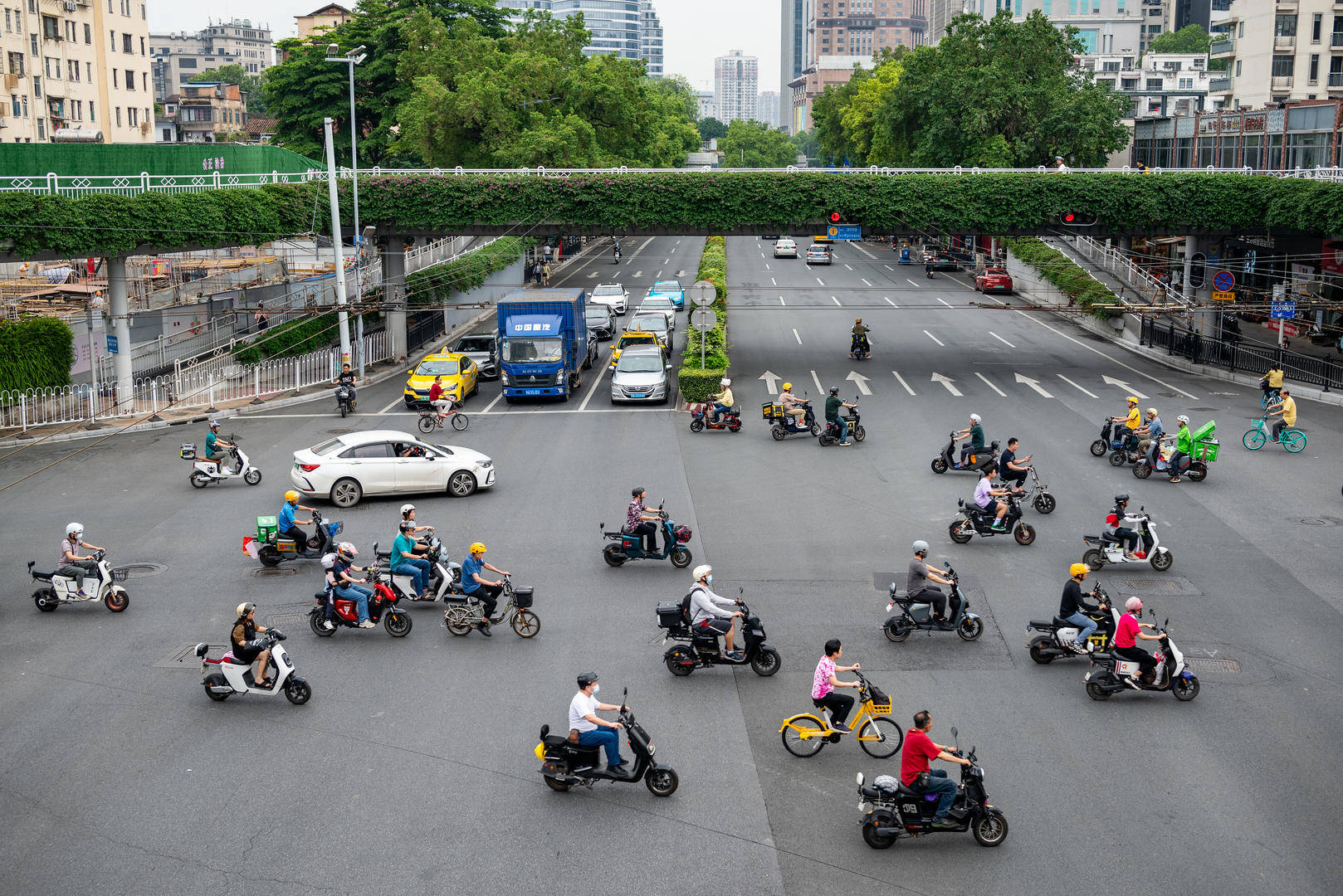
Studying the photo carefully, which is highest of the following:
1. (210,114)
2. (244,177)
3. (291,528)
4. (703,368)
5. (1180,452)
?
(210,114)

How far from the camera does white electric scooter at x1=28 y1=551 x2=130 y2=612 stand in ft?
58.4

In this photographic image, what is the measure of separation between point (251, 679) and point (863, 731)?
7.44m

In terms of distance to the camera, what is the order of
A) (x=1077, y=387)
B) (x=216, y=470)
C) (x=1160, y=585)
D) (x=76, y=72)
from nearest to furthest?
(x=1160, y=585)
(x=216, y=470)
(x=1077, y=387)
(x=76, y=72)

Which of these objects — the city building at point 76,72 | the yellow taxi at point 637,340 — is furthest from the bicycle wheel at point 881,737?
the city building at point 76,72

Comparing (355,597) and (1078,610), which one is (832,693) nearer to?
(1078,610)

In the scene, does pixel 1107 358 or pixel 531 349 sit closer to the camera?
pixel 531 349

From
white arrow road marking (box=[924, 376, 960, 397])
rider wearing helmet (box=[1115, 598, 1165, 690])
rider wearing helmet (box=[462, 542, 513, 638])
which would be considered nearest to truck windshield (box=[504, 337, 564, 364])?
white arrow road marking (box=[924, 376, 960, 397])

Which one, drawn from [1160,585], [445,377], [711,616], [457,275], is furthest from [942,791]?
[457,275]

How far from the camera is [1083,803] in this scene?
39.1ft

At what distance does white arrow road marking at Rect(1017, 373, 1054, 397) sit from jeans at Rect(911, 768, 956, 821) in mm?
26712

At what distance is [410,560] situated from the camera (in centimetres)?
1759

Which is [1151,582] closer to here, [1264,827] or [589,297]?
[1264,827]

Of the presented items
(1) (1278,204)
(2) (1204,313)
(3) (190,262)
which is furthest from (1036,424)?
(3) (190,262)

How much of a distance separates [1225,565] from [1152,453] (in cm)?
638
